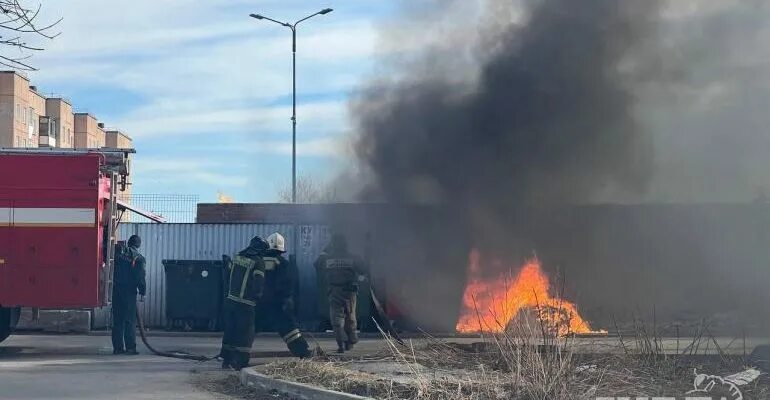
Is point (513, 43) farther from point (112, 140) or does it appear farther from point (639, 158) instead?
point (112, 140)

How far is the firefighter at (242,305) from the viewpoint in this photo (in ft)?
32.0

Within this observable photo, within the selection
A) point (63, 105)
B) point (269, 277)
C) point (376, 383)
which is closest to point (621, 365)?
point (376, 383)

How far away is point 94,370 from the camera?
9977mm

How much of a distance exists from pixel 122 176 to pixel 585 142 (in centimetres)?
795

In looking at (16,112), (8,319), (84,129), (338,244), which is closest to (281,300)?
(338,244)

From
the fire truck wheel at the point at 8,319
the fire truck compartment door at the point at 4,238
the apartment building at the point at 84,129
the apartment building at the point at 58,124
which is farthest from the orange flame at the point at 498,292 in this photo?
the apartment building at the point at 84,129

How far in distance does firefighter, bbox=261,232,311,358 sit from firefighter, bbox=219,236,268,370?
24 cm

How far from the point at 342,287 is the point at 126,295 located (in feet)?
9.90

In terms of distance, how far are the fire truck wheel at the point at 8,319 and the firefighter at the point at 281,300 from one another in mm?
4048

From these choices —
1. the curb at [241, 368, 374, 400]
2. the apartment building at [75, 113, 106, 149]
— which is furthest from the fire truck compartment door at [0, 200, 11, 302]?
the apartment building at [75, 113, 106, 149]

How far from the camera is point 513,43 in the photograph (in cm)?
1550

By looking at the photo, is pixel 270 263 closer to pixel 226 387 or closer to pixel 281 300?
pixel 281 300

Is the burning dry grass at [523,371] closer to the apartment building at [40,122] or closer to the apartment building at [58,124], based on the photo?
the apartment building at [40,122]

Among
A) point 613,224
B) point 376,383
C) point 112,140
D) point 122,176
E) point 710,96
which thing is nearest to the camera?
point 376,383
